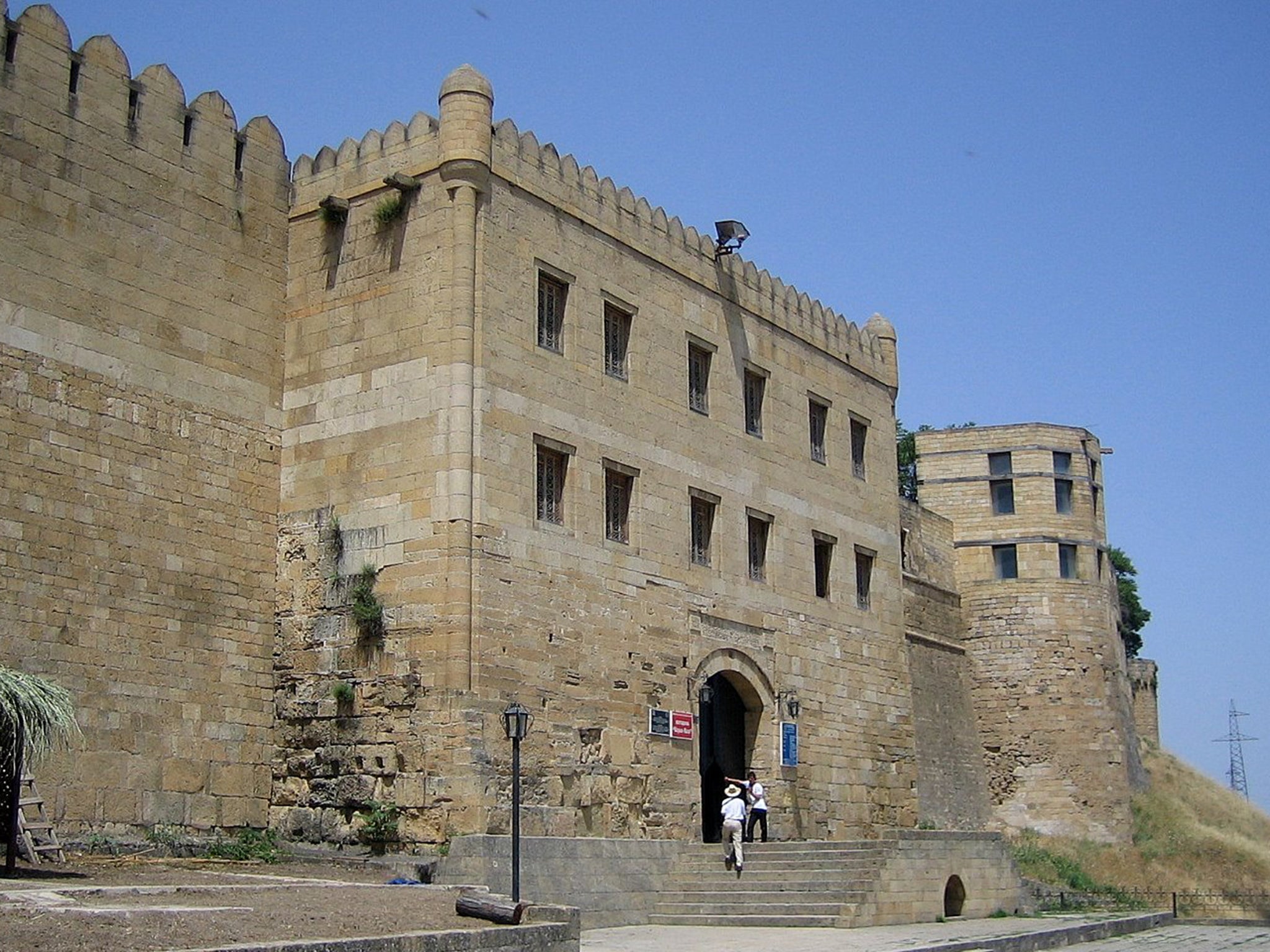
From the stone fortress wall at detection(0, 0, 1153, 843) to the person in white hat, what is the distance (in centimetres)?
75

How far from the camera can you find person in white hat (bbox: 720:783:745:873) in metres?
19.2

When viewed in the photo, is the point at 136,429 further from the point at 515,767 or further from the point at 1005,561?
the point at 1005,561

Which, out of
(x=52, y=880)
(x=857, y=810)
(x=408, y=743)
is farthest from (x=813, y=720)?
(x=52, y=880)

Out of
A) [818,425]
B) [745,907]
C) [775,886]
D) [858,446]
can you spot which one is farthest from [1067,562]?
[745,907]

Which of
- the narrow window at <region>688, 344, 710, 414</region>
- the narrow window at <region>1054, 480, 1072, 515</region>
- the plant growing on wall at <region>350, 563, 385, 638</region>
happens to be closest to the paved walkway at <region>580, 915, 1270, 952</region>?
the plant growing on wall at <region>350, 563, 385, 638</region>

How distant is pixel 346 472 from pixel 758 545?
6.80 metres

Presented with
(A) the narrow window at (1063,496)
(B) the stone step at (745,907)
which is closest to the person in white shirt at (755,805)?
(B) the stone step at (745,907)

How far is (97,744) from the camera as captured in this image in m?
16.5

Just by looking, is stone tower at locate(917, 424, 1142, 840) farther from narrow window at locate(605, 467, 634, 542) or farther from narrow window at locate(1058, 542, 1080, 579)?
narrow window at locate(605, 467, 634, 542)

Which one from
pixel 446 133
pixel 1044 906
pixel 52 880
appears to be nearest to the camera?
pixel 52 880

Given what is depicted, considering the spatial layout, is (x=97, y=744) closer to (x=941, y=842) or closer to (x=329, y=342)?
(x=329, y=342)

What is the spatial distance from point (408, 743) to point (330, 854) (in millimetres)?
1440

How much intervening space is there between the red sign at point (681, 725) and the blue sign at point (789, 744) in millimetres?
2240

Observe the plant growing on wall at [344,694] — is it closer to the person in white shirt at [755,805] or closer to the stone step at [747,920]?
the stone step at [747,920]
